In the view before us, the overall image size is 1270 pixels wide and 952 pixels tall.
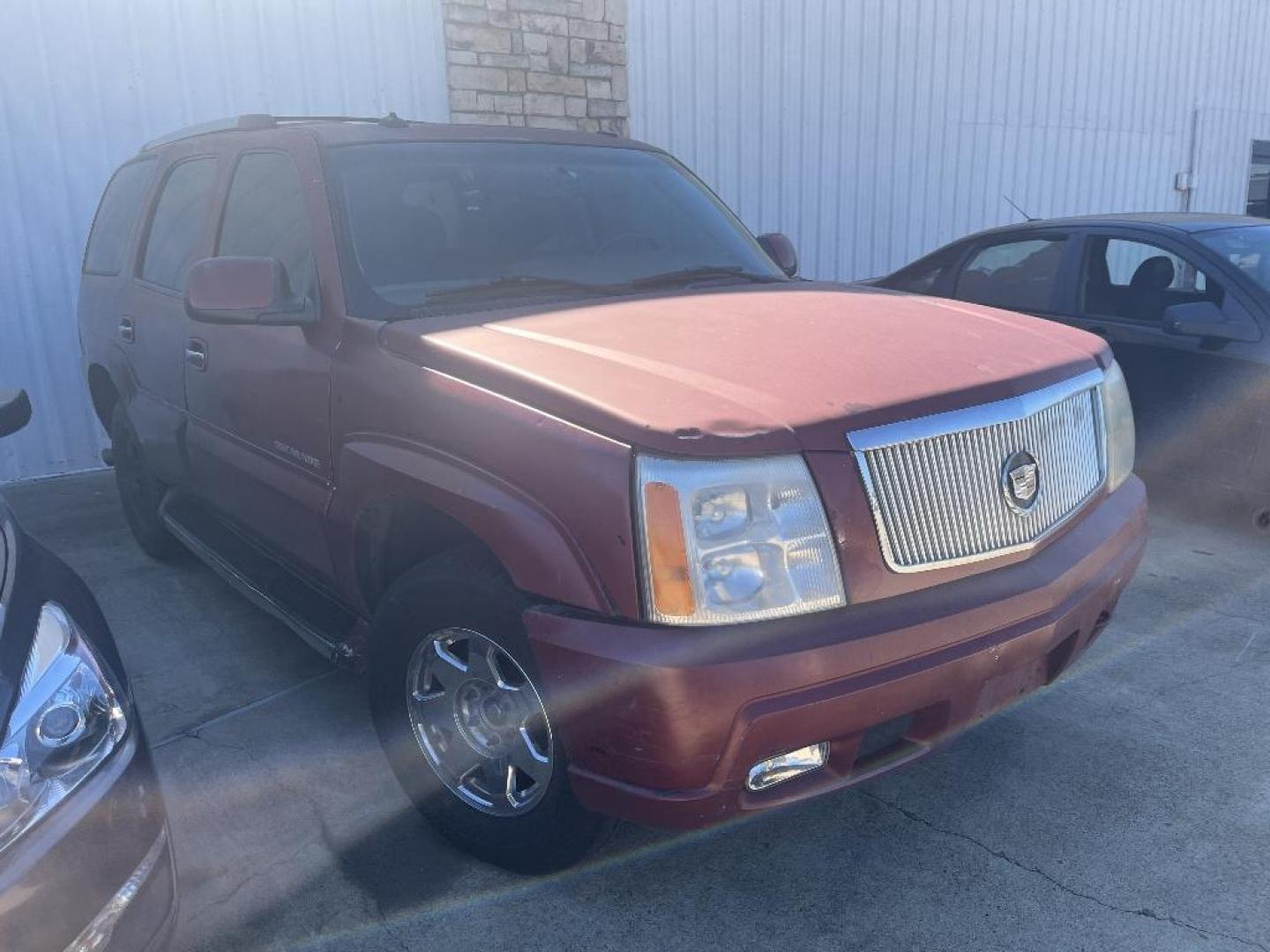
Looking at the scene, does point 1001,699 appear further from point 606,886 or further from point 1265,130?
point 1265,130

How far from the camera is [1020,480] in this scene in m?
2.37

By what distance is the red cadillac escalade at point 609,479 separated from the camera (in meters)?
2.01

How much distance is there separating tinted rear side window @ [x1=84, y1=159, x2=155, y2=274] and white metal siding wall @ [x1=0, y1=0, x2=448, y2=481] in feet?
4.48

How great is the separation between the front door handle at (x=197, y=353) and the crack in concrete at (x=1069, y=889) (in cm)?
266

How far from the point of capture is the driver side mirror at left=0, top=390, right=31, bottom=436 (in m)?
2.53

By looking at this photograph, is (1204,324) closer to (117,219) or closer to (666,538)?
(666,538)

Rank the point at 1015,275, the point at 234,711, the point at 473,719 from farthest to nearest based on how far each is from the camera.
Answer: the point at 1015,275 < the point at 234,711 < the point at 473,719

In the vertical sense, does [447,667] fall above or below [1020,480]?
below

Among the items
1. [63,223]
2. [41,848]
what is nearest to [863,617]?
[41,848]

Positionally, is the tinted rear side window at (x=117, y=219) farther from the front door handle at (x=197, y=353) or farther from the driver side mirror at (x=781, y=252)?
the driver side mirror at (x=781, y=252)

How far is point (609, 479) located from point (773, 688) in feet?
1.69

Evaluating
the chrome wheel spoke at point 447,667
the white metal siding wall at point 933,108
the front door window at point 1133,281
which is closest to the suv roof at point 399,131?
the chrome wheel spoke at point 447,667

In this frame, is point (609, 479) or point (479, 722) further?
point (479, 722)

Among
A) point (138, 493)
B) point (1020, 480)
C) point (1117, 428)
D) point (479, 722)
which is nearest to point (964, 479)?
point (1020, 480)
